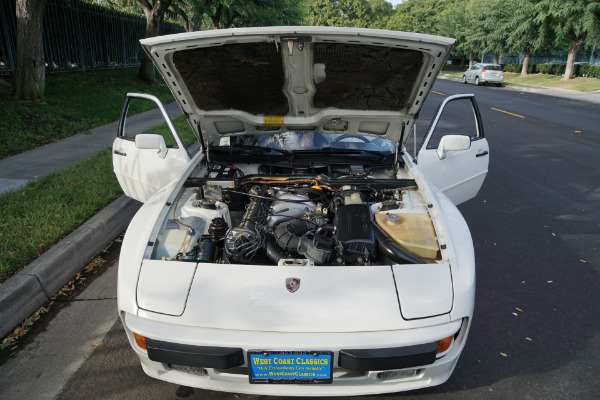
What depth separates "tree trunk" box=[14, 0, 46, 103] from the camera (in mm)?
8500

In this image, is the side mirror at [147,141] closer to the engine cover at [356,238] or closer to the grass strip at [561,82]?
the engine cover at [356,238]

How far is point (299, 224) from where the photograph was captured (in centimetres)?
279

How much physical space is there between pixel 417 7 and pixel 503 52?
46.1 m

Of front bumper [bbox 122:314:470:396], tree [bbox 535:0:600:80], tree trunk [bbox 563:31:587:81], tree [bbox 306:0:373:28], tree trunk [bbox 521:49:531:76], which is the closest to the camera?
front bumper [bbox 122:314:470:396]

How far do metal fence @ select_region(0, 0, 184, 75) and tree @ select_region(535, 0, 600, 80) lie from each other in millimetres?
25479

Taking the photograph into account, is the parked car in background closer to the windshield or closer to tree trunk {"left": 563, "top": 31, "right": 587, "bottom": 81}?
tree trunk {"left": 563, "top": 31, "right": 587, "bottom": 81}

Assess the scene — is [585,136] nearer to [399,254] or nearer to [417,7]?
[399,254]

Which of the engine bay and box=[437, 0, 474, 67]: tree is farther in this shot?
box=[437, 0, 474, 67]: tree

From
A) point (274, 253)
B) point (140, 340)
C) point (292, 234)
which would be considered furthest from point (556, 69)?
point (140, 340)

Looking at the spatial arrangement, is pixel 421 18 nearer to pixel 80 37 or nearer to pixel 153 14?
pixel 153 14

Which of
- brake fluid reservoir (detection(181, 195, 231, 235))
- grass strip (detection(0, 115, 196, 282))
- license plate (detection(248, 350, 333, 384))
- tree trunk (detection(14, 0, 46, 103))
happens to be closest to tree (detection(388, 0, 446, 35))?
tree trunk (detection(14, 0, 46, 103))

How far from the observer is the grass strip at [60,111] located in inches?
298

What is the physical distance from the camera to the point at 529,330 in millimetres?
3033

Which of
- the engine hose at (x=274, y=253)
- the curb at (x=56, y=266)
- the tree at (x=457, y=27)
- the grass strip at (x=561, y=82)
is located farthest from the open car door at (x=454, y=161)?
the tree at (x=457, y=27)
